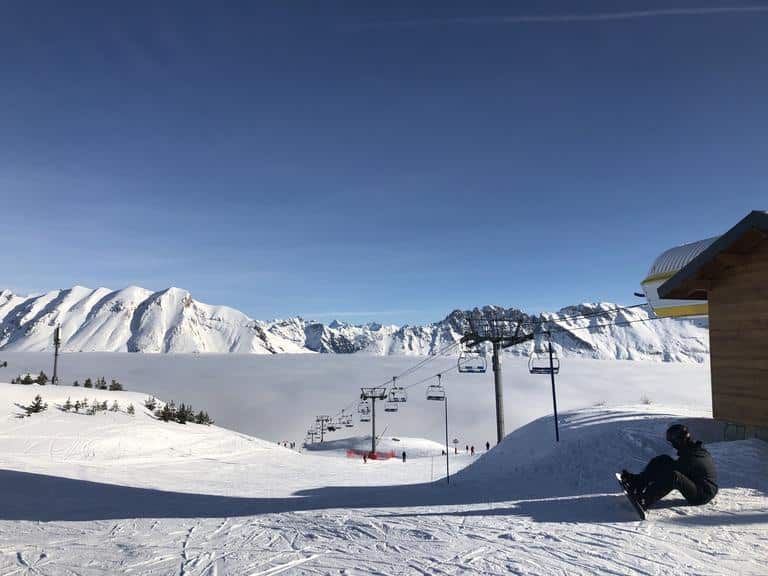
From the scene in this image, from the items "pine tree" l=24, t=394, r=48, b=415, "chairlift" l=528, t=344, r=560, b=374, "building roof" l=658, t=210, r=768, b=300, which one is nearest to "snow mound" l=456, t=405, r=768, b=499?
"chairlift" l=528, t=344, r=560, b=374

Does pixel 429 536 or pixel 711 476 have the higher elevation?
pixel 711 476

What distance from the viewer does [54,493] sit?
42.3ft

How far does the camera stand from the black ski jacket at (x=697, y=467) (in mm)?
7633

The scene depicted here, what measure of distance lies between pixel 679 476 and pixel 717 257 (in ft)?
21.8

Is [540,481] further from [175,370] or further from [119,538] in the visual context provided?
[175,370]

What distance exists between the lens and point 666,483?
293 inches

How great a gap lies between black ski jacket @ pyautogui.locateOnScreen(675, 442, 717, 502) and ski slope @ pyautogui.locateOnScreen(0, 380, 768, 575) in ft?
0.98

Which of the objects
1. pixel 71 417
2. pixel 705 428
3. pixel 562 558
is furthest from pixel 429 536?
pixel 71 417

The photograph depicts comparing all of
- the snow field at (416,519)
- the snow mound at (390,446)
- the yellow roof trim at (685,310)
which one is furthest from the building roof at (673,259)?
the snow mound at (390,446)

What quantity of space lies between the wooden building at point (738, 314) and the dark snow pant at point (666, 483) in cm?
463

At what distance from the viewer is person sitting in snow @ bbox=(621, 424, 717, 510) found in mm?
7484

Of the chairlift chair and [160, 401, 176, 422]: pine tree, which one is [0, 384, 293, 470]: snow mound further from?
the chairlift chair

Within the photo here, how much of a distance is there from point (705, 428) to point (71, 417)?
90.8ft

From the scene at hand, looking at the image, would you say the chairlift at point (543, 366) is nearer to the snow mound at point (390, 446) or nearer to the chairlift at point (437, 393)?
the chairlift at point (437, 393)
